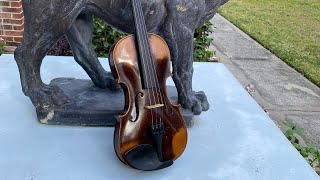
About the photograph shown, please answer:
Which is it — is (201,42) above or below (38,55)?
below

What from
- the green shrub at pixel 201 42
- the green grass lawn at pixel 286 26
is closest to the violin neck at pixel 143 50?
the green shrub at pixel 201 42

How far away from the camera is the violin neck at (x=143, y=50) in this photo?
127 cm

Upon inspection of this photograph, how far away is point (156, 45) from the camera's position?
133cm

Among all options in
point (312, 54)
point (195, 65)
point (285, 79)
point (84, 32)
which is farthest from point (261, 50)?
point (84, 32)

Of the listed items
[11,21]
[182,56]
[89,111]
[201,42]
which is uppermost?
[182,56]

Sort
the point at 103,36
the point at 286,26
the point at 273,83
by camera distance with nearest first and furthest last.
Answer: the point at 103,36
the point at 273,83
the point at 286,26

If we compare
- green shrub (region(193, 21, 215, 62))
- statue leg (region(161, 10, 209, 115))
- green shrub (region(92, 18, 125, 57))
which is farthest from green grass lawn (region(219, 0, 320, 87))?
statue leg (region(161, 10, 209, 115))

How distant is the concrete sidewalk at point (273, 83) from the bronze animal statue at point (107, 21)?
146 cm

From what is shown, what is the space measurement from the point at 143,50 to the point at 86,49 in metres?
0.46

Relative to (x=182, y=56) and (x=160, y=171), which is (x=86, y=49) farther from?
(x=160, y=171)

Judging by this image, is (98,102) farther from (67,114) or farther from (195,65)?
(195,65)

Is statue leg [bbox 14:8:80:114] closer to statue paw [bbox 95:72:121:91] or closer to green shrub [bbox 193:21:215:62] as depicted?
statue paw [bbox 95:72:121:91]

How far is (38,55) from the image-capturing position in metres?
1.43

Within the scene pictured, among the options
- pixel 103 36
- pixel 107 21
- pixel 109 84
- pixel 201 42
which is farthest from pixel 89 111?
pixel 201 42
